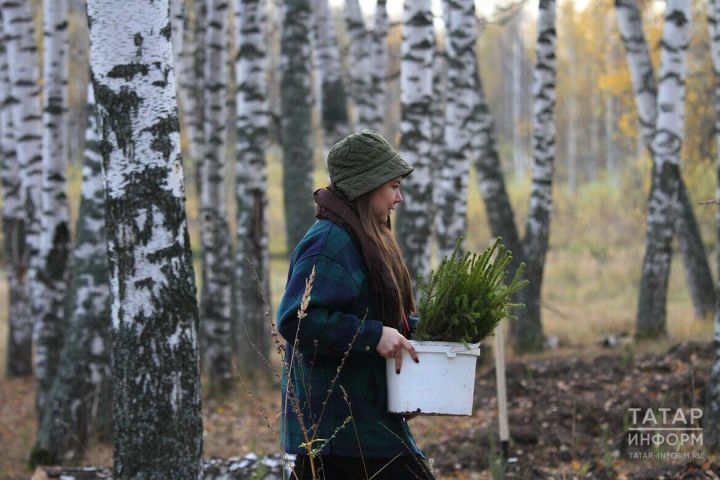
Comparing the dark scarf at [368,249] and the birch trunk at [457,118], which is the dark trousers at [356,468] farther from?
the birch trunk at [457,118]

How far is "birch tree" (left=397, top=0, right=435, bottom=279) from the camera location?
9.94 metres

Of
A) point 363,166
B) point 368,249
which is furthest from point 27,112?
point 368,249

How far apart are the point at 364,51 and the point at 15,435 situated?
7924 millimetres

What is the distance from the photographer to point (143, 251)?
4363mm

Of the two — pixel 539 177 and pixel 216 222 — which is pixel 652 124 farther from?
pixel 216 222

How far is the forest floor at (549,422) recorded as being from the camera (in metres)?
6.38

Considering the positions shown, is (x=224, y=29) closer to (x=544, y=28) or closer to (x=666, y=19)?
(x=544, y=28)

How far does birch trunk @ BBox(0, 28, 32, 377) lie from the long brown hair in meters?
10.1

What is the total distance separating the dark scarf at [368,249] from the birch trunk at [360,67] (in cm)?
1045

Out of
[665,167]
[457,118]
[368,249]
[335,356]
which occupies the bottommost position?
[335,356]

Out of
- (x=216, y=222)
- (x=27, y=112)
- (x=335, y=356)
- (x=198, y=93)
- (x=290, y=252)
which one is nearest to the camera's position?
Answer: (x=335, y=356)

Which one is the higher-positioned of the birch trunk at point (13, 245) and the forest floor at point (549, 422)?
the birch trunk at point (13, 245)

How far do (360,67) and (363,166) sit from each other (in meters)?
11.0

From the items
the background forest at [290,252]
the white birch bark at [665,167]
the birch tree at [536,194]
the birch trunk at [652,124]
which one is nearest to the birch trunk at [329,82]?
the background forest at [290,252]
